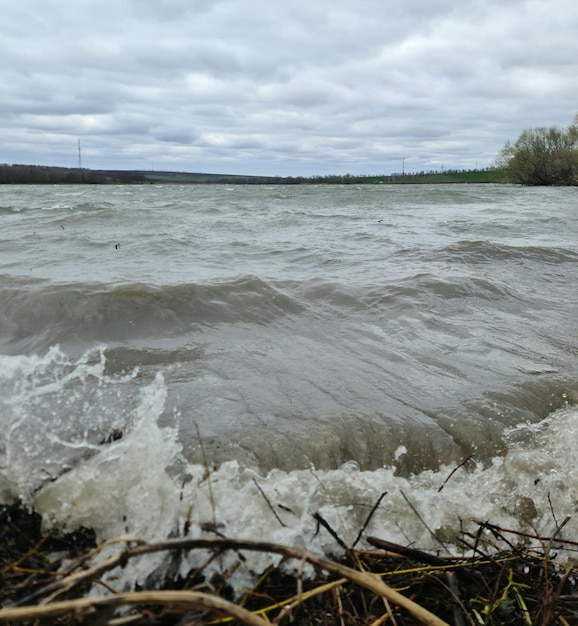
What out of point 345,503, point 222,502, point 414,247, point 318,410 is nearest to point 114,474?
point 222,502

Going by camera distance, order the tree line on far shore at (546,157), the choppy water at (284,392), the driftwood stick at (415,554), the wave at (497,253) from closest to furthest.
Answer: the driftwood stick at (415,554) → the choppy water at (284,392) → the wave at (497,253) → the tree line on far shore at (546,157)

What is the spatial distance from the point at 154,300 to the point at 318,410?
334 centimetres

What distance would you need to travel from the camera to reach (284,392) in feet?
12.6

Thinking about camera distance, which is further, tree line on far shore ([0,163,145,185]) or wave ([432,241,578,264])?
tree line on far shore ([0,163,145,185])

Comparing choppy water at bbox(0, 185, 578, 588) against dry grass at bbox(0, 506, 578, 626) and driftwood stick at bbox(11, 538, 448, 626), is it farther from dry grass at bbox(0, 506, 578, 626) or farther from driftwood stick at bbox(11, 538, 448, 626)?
driftwood stick at bbox(11, 538, 448, 626)

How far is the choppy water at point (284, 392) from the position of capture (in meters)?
2.54

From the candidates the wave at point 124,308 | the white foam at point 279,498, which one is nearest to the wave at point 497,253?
the wave at point 124,308

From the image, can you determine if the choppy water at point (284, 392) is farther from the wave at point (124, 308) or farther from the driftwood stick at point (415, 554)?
the driftwood stick at point (415, 554)

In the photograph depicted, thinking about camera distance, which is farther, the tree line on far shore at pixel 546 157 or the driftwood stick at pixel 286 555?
the tree line on far shore at pixel 546 157

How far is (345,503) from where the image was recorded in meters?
2.56

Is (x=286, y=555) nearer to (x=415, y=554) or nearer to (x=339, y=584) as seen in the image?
(x=339, y=584)

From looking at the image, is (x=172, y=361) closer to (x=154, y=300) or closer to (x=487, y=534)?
(x=154, y=300)

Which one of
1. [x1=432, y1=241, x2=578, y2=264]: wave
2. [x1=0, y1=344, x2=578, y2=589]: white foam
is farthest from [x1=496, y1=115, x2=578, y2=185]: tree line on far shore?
[x1=0, y1=344, x2=578, y2=589]: white foam

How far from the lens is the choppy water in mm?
2543
